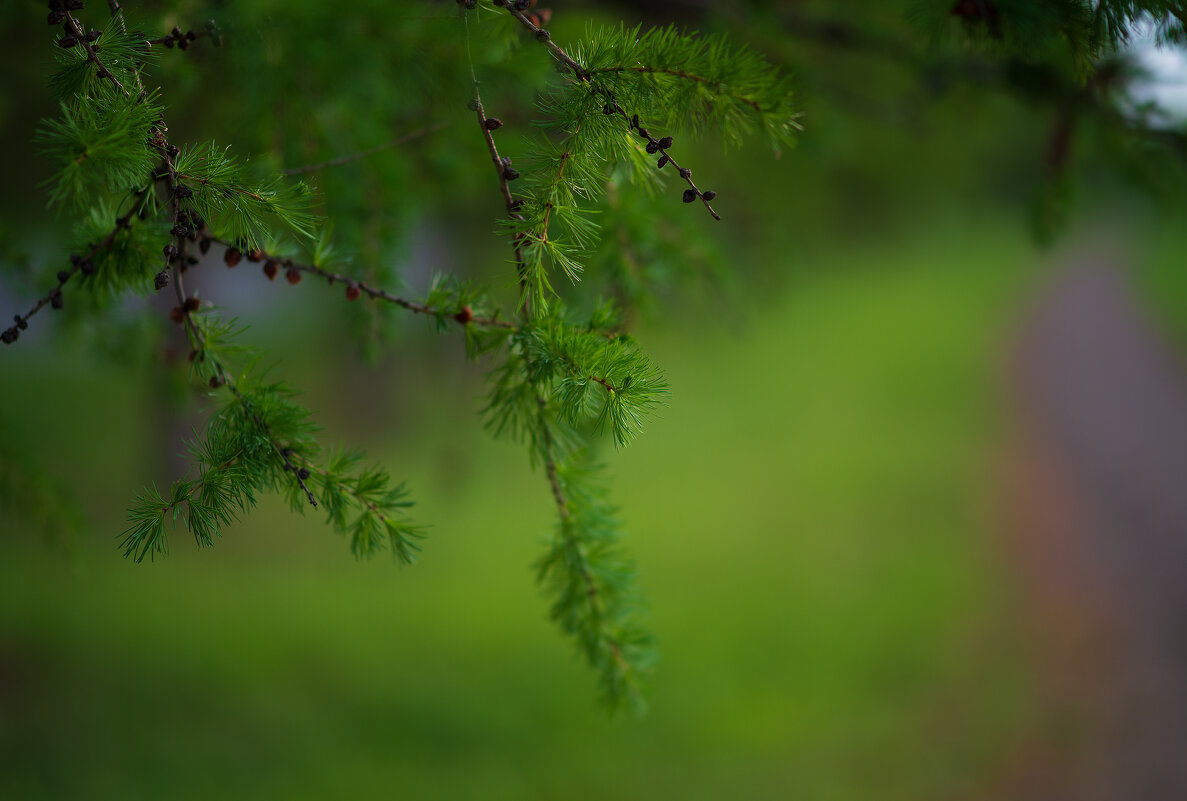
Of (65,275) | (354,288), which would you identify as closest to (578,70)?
(354,288)

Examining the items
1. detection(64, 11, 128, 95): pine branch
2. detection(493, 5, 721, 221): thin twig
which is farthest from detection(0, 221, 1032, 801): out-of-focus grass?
detection(64, 11, 128, 95): pine branch

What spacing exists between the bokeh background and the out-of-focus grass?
3 centimetres

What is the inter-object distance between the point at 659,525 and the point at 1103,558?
12.2ft

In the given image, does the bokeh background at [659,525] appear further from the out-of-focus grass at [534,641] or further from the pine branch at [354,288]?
the pine branch at [354,288]

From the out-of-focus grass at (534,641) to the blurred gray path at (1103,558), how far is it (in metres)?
0.28

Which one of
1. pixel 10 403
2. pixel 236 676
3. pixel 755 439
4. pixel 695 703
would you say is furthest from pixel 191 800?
pixel 10 403

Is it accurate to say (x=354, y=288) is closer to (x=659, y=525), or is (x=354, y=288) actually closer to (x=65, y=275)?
(x=65, y=275)

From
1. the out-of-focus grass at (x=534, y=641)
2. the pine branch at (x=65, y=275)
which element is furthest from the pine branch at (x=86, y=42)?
the out-of-focus grass at (x=534, y=641)

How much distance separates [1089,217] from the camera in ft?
76.3

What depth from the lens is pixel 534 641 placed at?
5.67m

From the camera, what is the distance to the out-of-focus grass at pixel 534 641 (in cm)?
421

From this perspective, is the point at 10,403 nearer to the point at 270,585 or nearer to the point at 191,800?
the point at 270,585

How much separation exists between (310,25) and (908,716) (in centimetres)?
473

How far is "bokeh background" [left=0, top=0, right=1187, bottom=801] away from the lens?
2.13 meters
